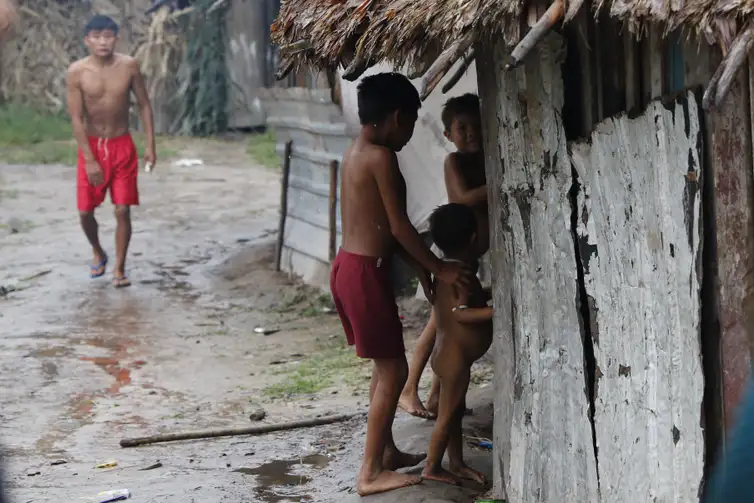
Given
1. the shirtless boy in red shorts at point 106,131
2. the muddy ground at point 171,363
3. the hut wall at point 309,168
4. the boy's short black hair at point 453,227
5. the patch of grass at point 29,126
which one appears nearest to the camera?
the boy's short black hair at point 453,227

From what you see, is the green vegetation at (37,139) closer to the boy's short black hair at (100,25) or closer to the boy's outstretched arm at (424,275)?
the boy's short black hair at (100,25)

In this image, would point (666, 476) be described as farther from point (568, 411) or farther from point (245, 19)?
point (245, 19)

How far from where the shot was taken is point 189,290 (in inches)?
379

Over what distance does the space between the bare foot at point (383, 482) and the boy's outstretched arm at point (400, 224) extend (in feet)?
2.68

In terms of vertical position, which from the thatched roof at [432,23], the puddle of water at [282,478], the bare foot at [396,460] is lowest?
the puddle of water at [282,478]

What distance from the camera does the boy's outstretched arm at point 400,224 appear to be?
167 inches

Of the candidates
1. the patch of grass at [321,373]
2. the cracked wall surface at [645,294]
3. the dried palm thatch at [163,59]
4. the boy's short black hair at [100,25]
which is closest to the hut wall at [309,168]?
the boy's short black hair at [100,25]

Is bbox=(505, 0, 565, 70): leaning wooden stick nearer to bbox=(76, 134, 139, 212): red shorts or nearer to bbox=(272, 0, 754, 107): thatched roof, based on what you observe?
bbox=(272, 0, 754, 107): thatched roof

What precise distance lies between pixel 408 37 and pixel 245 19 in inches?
658

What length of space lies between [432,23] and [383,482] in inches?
77.8

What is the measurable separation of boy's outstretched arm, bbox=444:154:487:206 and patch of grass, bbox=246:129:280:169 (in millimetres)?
10647

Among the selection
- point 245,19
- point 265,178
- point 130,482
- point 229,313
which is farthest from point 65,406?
point 245,19

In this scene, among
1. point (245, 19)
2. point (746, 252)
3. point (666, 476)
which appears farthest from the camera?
point (245, 19)

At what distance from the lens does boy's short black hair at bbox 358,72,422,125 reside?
167 inches
